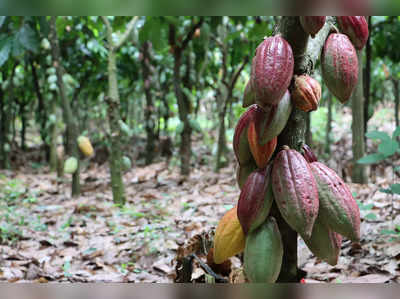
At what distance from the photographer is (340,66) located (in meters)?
0.52

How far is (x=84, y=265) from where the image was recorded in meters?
1.68

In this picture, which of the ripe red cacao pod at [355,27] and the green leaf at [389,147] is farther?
the green leaf at [389,147]

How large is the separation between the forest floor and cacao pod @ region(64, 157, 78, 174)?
0.24 metres

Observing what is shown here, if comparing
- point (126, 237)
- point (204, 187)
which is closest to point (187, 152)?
point (204, 187)

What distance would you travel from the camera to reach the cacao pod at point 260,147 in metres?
0.52

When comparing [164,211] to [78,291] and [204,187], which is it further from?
[78,291]

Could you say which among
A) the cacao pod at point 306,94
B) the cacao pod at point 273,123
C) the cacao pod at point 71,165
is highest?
the cacao pod at point 306,94

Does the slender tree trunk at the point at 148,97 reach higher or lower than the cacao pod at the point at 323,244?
higher

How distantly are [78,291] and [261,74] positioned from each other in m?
0.29

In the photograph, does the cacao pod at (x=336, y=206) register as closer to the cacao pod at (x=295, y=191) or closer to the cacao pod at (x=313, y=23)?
the cacao pod at (x=295, y=191)

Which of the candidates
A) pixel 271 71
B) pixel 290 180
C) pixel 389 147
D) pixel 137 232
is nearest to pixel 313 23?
pixel 271 71

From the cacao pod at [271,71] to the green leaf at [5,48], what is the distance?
2458 millimetres

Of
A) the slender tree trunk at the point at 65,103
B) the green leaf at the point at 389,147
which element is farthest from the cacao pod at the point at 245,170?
the slender tree trunk at the point at 65,103

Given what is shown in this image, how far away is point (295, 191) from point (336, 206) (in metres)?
0.06
